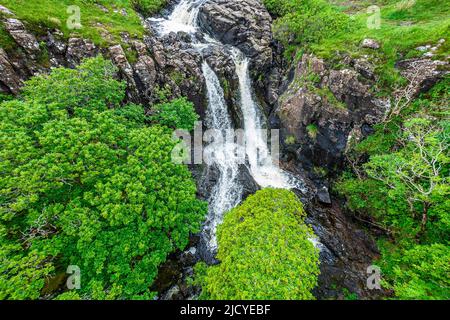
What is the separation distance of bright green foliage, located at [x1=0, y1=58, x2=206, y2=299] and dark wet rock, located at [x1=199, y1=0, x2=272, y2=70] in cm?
2366

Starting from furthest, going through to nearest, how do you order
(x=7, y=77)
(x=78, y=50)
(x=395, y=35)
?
(x=395, y=35) < (x=78, y=50) < (x=7, y=77)

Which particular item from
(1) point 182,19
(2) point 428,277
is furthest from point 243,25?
(2) point 428,277

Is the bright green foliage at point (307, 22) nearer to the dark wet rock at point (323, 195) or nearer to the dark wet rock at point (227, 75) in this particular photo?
the dark wet rock at point (227, 75)

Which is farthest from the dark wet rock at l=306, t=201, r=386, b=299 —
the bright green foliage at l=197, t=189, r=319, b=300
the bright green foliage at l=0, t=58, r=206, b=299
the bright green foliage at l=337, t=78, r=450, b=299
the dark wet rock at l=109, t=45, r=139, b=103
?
the dark wet rock at l=109, t=45, r=139, b=103

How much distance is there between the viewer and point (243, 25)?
3059cm

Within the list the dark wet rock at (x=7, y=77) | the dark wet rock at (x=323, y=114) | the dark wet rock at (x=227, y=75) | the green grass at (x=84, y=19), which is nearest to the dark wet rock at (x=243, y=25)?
the dark wet rock at (x=227, y=75)

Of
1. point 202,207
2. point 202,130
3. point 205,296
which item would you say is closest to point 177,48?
point 202,130

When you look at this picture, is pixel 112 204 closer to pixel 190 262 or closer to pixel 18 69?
pixel 190 262

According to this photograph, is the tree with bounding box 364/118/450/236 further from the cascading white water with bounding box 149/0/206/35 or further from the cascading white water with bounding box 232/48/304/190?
the cascading white water with bounding box 149/0/206/35

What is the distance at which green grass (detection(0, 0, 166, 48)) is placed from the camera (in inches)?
715

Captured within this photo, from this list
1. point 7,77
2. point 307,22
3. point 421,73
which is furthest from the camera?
point 307,22

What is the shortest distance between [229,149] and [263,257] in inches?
662

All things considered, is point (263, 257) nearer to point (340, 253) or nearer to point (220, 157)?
point (340, 253)
